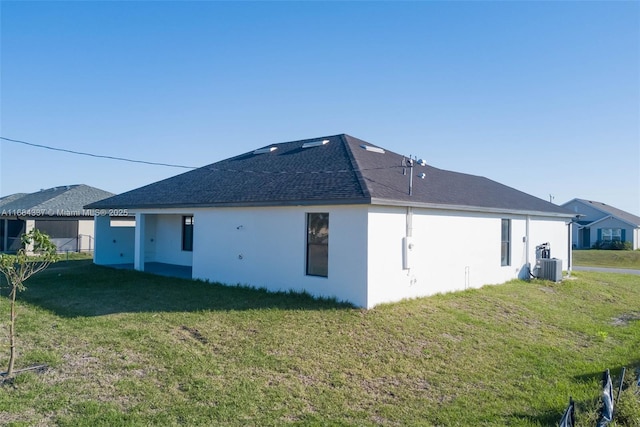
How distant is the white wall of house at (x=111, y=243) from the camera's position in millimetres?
18891

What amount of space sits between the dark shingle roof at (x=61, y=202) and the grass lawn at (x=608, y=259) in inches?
1324

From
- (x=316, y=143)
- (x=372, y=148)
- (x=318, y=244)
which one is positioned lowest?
(x=318, y=244)

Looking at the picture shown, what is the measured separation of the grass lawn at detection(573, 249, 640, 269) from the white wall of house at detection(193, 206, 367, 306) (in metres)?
25.6

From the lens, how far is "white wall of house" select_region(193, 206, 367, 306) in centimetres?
1021

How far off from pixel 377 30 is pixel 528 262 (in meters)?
11.0

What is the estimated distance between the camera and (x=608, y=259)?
1272 inches

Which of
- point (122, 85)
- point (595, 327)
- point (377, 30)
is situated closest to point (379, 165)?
point (377, 30)

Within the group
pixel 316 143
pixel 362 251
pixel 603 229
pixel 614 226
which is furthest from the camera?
pixel 603 229

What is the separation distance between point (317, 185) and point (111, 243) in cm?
1206

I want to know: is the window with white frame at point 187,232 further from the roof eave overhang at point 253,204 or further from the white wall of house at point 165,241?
the roof eave overhang at point 253,204

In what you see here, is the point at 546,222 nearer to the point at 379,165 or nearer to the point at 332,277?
the point at 379,165

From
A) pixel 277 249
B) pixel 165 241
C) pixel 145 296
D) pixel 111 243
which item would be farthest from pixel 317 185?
pixel 111 243

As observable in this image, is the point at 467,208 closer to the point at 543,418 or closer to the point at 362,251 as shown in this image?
the point at 362,251

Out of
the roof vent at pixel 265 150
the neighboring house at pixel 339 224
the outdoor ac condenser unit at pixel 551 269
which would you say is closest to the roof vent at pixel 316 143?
the neighboring house at pixel 339 224
